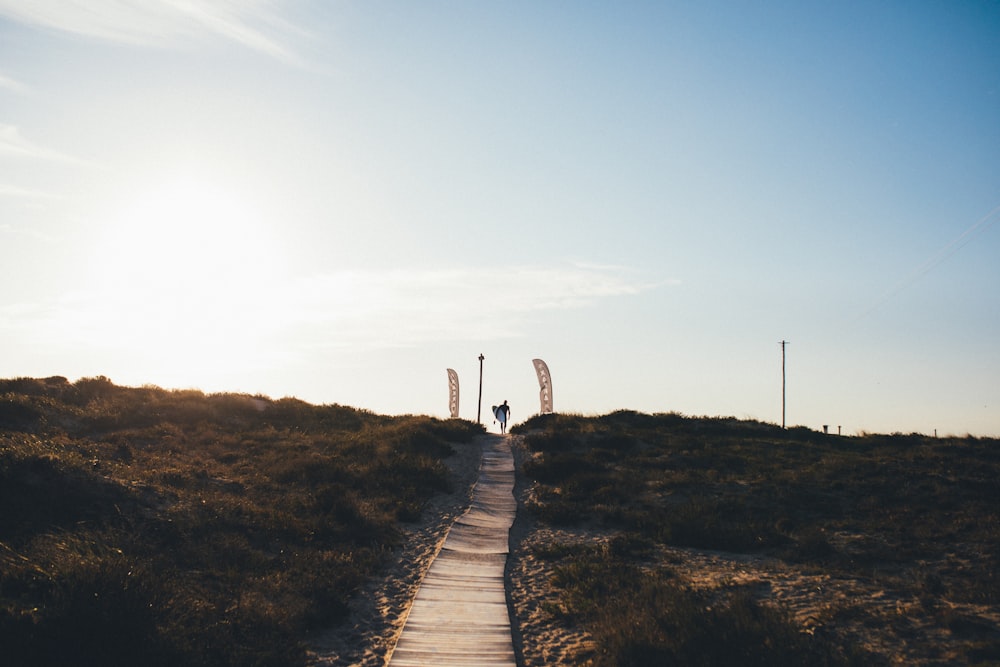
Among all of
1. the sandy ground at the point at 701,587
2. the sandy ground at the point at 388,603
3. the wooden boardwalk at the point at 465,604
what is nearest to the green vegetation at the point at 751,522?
the sandy ground at the point at 701,587

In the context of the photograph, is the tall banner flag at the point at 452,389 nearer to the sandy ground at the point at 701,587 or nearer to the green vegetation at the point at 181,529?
the green vegetation at the point at 181,529

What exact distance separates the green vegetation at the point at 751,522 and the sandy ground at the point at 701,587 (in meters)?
0.36

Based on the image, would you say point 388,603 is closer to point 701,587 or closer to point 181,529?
point 181,529

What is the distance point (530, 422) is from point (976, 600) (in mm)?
26090

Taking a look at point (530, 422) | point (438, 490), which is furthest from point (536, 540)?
point (530, 422)

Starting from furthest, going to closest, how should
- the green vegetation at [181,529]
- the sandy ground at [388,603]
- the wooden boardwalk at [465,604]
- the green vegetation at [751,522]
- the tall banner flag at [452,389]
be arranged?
the tall banner flag at [452,389], the sandy ground at [388,603], the green vegetation at [751,522], the wooden boardwalk at [465,604], the green vegetation at [181,529]

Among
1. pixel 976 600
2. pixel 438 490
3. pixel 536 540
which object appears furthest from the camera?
pixel 438 490

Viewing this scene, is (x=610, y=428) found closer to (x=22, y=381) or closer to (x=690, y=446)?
(x=690, y=446)

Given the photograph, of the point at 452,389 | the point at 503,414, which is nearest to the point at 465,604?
the point at 503,414

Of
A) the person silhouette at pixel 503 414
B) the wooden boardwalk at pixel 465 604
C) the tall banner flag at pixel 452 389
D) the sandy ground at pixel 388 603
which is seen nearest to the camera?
the wooden boardwalk at pixel 465 604

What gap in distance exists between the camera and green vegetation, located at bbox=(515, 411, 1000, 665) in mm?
10128

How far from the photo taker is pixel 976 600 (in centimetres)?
1159

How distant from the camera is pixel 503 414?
1634 inches

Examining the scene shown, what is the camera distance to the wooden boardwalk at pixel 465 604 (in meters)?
9.95
